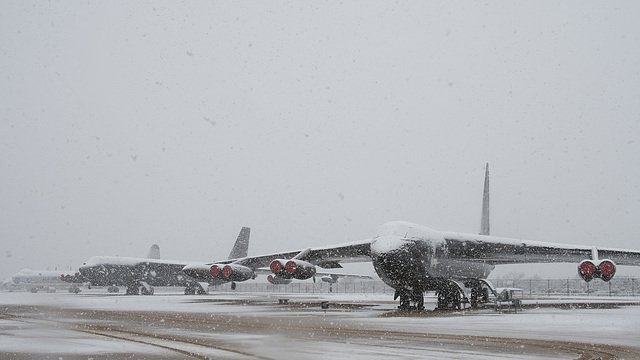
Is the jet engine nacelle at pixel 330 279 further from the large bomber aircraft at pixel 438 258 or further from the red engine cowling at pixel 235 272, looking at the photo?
the large bomber aircraft at pixel 438 258

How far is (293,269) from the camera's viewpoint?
2806 cm

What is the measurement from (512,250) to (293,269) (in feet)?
33.8

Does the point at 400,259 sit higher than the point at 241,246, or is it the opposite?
the point at 241,246

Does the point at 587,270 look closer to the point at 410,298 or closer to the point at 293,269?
the point at 410,298

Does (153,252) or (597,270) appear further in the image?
(153,252)

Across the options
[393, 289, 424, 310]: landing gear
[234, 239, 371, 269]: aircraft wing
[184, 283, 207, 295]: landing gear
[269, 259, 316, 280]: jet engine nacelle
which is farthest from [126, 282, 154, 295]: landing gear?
[393, 289, 424, 310]: landing gear

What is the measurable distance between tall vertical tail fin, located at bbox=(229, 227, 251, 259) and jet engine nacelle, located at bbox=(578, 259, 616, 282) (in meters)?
36.9

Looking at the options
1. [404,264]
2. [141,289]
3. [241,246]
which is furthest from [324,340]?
[141,289]

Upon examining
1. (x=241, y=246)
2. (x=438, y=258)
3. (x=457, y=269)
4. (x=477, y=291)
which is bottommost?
(x=477, y=291)

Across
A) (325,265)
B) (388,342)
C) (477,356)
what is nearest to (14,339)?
(388,342)

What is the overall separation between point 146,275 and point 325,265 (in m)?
30.4

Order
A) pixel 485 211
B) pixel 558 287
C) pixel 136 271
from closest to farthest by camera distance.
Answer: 1. pixel 485 211
2. pixel 136 271
3. pixel 558 287

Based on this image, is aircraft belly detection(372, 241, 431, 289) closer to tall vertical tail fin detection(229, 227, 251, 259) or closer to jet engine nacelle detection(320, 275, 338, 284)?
tall vertical tail fin detection(229, 227, 251, 259)

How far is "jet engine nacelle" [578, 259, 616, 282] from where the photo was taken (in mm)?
24125
